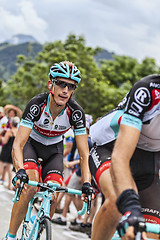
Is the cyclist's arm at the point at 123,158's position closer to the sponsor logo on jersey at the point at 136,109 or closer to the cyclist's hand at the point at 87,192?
the sponsor logo on jersey at the point at 136,109

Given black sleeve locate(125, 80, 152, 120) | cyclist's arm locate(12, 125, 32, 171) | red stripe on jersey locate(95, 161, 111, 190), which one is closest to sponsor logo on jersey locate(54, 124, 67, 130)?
cyclist's arm locate(12, 125, 32, 171)

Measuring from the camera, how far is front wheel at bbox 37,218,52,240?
3548mm

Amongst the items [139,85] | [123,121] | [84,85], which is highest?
[84,85]

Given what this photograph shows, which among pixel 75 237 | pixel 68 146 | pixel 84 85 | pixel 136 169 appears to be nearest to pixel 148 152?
pixel 136 169

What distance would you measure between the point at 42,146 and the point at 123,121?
2480mm

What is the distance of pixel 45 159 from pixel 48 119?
0.54 meters

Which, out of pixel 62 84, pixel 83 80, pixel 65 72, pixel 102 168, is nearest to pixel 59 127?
pixel 62 84

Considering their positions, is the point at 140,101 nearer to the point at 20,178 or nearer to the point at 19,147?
the point at 20,178

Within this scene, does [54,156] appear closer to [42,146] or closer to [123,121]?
[42,146]

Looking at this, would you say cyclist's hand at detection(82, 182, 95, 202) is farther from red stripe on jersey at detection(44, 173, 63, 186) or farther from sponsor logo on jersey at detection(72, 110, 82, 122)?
sponsor logo on jersey at detection(72, 110, 82, 122)

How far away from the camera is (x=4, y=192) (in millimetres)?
10172

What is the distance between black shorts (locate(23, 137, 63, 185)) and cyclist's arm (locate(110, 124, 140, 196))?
6.92ft

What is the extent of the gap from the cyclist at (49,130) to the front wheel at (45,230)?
1.73 feet

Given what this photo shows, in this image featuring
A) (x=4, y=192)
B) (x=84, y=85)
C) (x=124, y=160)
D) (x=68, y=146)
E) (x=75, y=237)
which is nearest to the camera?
(x=124, y=160)
